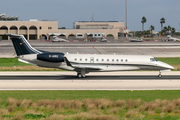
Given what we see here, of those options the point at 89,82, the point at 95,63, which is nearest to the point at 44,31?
the point at 95,63

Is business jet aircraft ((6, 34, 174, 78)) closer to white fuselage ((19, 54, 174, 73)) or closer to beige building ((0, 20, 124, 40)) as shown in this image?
white fuselage ((19, 54, 174, 73))

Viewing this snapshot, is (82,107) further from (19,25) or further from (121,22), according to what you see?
(121,22)

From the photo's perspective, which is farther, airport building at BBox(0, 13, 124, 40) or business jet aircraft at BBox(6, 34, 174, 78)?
airport building at BBox(0, 13, 124, 40)

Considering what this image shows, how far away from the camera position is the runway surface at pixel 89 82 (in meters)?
27.6

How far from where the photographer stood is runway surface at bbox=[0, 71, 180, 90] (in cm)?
2758

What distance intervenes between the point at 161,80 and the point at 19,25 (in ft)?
390

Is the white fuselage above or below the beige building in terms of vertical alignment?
below

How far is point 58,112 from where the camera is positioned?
17609mm

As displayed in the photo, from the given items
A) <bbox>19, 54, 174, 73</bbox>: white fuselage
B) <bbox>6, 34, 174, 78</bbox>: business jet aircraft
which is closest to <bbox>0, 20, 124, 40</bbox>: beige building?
<bbox>6, 34, 174, 78</bbox>: business jet aircraft

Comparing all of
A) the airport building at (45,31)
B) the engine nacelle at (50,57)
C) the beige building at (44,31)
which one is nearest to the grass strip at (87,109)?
the engine nacelle at (50,57)

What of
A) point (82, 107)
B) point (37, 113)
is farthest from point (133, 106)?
point (37, 113)

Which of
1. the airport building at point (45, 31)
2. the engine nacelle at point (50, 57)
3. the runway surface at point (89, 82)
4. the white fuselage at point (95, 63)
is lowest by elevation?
the runway surface at point (89, 82)

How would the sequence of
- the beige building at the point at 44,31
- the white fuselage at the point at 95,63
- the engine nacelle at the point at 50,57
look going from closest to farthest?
1. the engine nacelle at the point at 50,57
2. the white fuselage at the point at 95,63
3. the beige building at the point at 44,31

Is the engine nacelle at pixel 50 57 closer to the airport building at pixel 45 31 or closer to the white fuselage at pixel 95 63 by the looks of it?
the white fuselage at pixel 95 63
